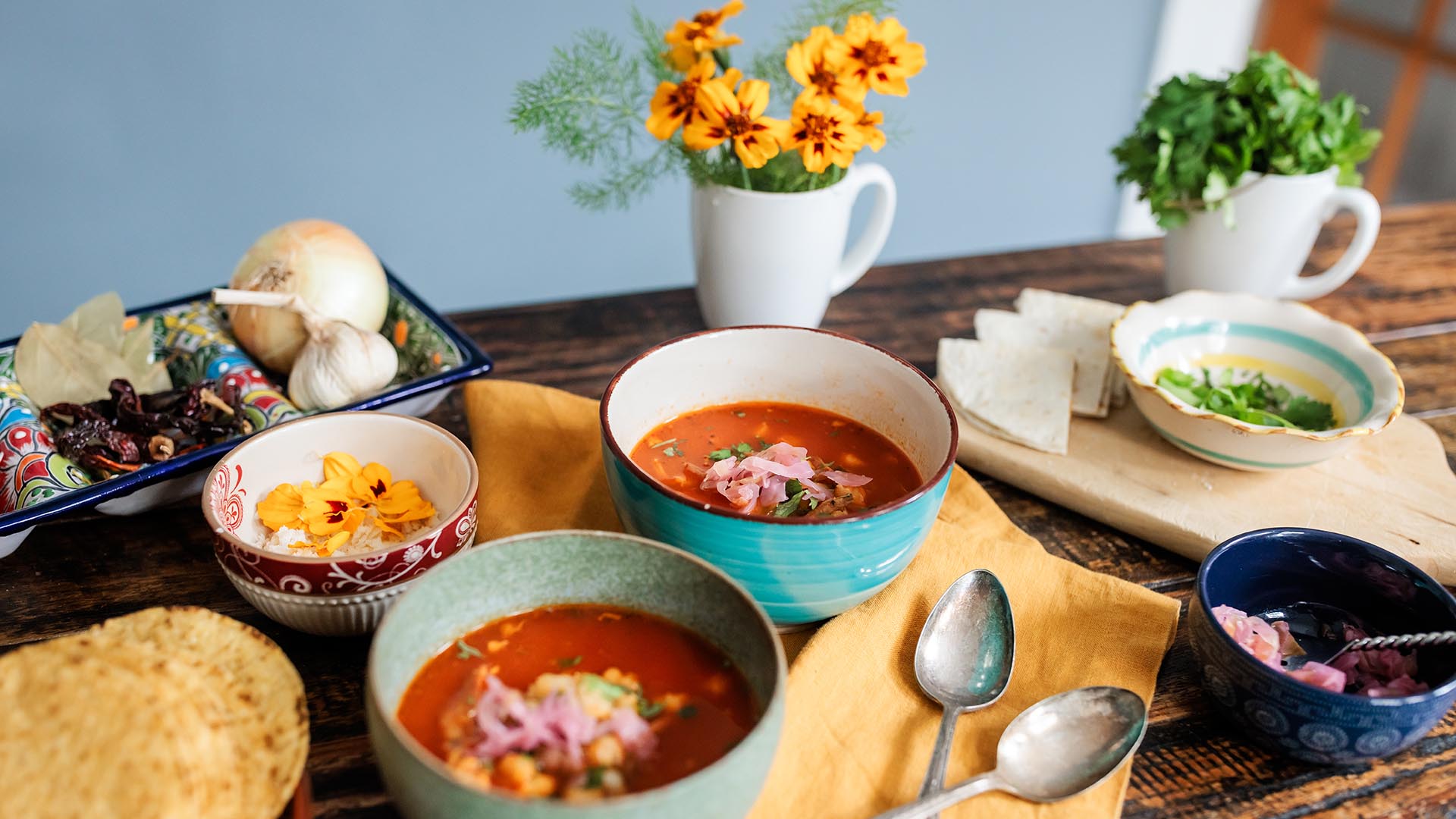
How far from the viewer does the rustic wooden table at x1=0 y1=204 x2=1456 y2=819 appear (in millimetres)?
1209

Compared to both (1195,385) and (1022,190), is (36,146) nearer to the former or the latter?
(1195,385)

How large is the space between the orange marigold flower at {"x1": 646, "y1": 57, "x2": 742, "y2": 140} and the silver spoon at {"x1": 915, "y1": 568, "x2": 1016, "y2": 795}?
869mm

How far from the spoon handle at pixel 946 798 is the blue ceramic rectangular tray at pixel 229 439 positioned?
1.02m

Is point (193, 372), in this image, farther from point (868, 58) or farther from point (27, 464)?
point (868, 58)

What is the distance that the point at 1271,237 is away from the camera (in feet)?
7.18

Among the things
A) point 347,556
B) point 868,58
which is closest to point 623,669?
point 347,556

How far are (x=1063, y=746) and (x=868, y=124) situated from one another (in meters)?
1.03

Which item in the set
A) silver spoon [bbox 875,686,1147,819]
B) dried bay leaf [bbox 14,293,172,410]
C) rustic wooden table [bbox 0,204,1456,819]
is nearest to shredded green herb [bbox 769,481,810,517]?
silver spoon [bbox 875,686,1147,819]

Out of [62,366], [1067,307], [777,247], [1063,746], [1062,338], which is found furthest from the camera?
[1067,307]

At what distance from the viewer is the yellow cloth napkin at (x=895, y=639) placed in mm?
1164

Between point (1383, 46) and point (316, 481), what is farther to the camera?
point (1383, 46)

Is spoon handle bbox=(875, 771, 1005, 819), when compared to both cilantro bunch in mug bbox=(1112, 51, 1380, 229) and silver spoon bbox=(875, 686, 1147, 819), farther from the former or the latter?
cilantro bunch in mug bbox=(1112, 51, 1380, 229)

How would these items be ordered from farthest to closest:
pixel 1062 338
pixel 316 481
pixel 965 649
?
pixel 1062 338, pixel 316 481, pixel 965 649

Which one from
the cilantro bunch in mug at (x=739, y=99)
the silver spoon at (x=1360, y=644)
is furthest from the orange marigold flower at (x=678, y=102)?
the silver spoon at (x=1360, y=644)
